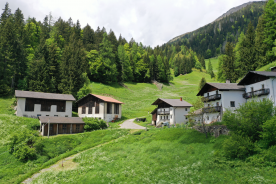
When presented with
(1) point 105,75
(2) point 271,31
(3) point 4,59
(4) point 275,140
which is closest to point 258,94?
(4) point 275,140

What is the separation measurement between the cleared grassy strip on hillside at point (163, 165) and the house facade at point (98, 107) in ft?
72.0

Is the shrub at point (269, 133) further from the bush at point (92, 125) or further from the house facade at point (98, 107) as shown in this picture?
the house facade at point (98, 107)

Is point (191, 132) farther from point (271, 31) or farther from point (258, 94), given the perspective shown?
point (271, 31)

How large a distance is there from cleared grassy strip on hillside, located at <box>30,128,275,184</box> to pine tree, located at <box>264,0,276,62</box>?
40223 millimetres

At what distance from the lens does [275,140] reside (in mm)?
22469

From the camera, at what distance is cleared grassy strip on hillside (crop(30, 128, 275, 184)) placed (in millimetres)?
19969

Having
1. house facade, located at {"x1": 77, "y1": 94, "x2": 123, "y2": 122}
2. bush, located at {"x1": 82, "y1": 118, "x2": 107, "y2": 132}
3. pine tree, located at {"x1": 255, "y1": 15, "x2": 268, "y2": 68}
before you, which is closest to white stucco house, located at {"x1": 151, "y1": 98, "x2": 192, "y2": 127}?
house facade, located at {"x1": 77, "y1": 94, "x2": 123, "y2": 122}

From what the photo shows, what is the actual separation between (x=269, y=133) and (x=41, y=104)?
4726cm

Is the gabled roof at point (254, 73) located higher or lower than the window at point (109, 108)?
higher

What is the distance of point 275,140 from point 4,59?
73.1 m

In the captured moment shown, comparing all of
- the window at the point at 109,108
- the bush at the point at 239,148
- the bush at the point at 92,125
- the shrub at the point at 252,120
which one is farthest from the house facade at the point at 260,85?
the window at the point at 109,108

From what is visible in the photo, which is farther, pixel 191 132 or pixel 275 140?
pixel 191 132

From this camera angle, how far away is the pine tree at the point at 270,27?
179ft

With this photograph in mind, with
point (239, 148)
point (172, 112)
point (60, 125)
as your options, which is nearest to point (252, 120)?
point (239, 148)
